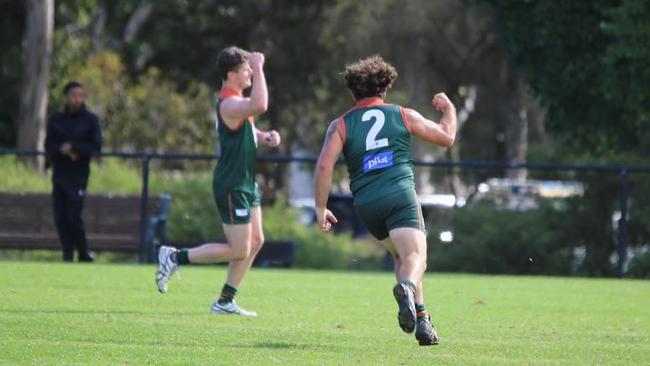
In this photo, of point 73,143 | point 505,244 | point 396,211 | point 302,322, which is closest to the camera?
point 396,211

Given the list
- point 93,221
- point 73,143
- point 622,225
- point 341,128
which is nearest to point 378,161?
point 341,128

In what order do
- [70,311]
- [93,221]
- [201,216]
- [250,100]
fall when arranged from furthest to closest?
[201,216], [93,221], [70,311], [250,100]

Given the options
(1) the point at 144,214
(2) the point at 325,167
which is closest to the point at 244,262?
(2) the point at 325,167

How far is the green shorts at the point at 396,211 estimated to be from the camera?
938 centimetres

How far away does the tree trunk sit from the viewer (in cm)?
3048

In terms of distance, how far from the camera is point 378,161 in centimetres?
947

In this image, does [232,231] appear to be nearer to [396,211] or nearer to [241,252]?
[241,252]

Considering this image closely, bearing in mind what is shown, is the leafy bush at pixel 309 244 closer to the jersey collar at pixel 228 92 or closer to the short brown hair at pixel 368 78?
the jersey collar at pixel 228 92

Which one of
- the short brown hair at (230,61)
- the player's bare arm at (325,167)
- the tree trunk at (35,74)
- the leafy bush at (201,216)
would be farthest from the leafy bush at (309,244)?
the player's bare arm at (325,167)

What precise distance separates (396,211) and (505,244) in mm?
15130

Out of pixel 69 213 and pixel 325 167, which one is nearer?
pixel 325 167

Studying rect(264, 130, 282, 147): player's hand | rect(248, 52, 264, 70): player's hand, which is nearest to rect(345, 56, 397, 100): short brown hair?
rect(248, 52, 264, 70): player's hand

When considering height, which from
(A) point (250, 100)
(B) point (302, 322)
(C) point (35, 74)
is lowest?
(B) point (302, 322)

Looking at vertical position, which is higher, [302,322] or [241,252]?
[241,252]
